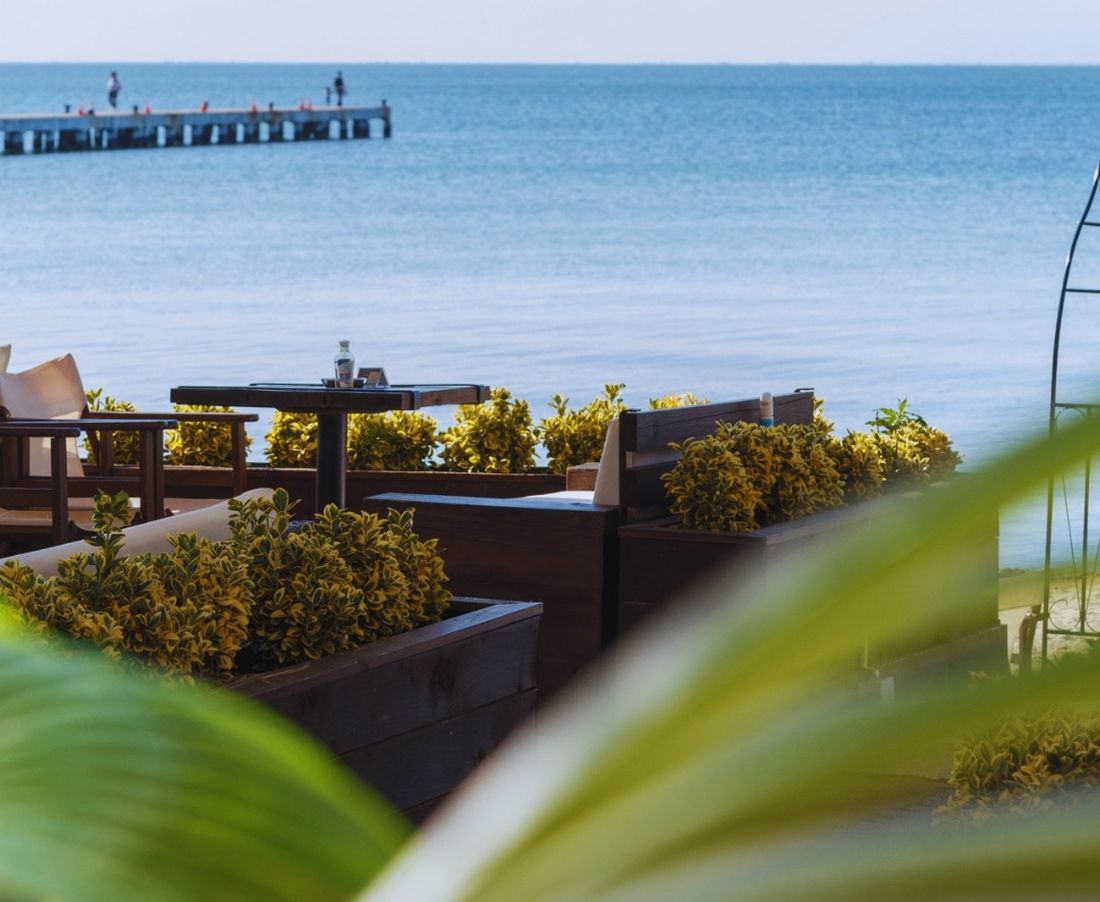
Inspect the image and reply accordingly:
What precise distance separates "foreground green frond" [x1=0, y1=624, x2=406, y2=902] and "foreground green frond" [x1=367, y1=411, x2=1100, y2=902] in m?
0.09

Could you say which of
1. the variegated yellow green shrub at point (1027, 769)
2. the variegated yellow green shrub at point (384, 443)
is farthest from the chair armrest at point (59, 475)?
the variegated yellow green shrub at point (1027, 769)

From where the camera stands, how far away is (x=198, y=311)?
21.6 meters

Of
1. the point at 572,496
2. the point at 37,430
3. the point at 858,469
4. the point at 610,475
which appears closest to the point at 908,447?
the point at 858,469

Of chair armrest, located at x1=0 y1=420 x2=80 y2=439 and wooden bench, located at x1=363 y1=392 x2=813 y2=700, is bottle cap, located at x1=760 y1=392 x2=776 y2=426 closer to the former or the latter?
wooden bench, located at x1=363 y1=392 x2=813 y2=700

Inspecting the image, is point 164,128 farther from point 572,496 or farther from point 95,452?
point 572,496

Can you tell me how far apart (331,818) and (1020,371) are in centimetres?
1656

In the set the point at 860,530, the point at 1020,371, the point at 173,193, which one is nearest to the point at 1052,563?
the point at 860,530

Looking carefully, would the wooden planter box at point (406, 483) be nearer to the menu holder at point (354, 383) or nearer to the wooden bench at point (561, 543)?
the menu holder at point (354, 383)

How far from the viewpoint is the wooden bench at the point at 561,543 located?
482 cm

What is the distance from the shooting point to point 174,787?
0.50 metres

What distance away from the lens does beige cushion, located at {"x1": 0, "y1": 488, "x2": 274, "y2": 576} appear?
3.01 metres

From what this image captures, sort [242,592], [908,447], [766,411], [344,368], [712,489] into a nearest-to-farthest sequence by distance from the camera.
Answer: [242,592]
[712,489]
[766,411]
[908,447]
[344,368]

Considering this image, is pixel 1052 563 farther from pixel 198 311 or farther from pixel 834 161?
pixel 834 161

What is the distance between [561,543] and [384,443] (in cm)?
253
